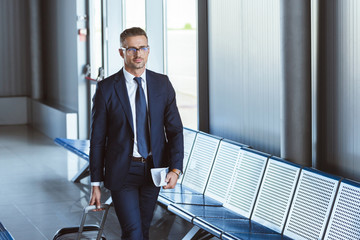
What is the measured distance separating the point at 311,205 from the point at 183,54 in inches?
156

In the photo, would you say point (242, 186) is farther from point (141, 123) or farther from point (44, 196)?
point (44, 196)

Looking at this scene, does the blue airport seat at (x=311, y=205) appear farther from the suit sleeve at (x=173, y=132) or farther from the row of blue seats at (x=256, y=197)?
the suit sleeve at (x=173, y=132)

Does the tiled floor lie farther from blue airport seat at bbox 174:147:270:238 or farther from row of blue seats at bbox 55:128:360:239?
blue airport seat at bbox 174:147:270:238

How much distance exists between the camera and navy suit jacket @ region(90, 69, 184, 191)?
11.4 ft

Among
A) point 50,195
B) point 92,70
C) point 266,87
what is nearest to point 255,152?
point 266,87

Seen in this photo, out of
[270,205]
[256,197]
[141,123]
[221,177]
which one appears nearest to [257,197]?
[256,197]

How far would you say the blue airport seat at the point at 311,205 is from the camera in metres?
4.25

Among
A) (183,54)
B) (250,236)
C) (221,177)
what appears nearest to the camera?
(250,236)

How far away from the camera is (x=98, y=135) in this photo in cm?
351

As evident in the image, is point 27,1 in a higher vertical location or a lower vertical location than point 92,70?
higher

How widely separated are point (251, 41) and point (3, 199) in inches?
129

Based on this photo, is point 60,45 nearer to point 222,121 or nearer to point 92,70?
point 92,70

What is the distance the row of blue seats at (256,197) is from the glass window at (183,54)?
5.60 ft

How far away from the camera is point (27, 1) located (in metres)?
13.9
